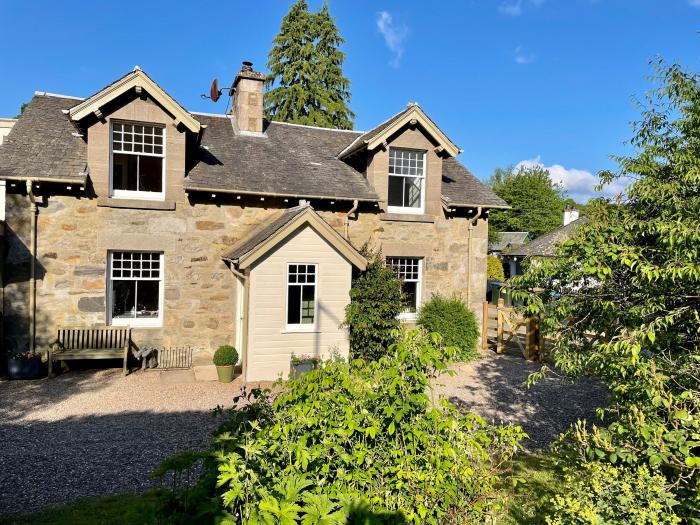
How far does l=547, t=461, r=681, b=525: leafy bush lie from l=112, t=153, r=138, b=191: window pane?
12.8m

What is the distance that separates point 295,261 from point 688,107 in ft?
30.1

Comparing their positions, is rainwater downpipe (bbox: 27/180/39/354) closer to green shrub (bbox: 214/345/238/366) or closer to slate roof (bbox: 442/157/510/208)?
green shrub (bbox: 214/345/238/366)

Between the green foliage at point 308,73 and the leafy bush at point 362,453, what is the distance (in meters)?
32.7

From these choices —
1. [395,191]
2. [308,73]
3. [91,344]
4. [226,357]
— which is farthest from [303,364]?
[308,73]

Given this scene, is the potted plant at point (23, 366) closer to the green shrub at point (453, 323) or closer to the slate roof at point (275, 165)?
the slate roof at point (275, 165)

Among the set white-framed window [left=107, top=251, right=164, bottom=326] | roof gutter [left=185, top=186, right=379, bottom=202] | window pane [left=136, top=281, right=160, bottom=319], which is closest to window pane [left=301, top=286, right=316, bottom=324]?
roof gutter [left=185, top=186, right=379, bottom=202]

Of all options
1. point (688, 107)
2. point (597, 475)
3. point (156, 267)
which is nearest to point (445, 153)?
point (156, 267)

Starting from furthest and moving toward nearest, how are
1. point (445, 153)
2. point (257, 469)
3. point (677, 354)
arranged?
point (445, 153)
point (677, 354)
point (257, 469)

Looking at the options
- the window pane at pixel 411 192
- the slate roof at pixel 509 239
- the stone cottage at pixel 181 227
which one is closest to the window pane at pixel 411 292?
the stone cottage at pixel 181 227

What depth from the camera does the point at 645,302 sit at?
16.3ft

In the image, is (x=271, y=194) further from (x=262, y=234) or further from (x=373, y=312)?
(x=373, y=312)

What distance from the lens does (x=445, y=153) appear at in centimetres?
1625

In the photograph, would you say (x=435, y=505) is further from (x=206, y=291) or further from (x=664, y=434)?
(x=206, y=291)

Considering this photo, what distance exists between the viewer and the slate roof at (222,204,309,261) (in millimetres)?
12164
